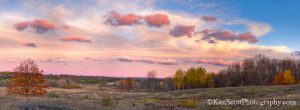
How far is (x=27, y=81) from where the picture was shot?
54156mm

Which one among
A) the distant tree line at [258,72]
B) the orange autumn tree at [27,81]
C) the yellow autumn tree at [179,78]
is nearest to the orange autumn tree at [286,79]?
the distant tree line at [258,72]

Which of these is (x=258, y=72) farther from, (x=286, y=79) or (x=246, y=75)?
(x=286, y=79)

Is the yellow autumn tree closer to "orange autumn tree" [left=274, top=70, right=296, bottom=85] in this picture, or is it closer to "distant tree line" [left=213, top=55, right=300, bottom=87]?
"distant tree line" [left=213, top=55, right=300, bottom=87]

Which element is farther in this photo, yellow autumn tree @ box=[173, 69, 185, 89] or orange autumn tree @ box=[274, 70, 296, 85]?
yellow autumn tree @ box=[173, 69, 185, 89]

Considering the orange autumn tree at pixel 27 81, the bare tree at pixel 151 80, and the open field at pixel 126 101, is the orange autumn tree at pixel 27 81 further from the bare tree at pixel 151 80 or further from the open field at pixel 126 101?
the bare tree at pixel 151 80

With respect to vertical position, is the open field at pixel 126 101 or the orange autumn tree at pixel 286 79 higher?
the orange autumn tree at pixel 286 79

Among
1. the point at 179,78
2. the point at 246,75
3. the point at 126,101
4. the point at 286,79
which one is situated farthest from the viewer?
the point at 246,75

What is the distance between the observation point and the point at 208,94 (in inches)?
2496

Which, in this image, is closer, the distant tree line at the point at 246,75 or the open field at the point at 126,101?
the open field at the point at 126,101

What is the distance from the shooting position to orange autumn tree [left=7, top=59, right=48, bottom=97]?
5412 centimetres

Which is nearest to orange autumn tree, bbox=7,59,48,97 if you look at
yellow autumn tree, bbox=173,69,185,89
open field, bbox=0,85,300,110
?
open field, bbox=0,85,300,110

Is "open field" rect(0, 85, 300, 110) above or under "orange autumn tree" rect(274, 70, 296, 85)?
under

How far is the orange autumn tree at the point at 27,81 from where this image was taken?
178 feet

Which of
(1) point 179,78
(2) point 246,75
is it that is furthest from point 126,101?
(2) point 246,75
